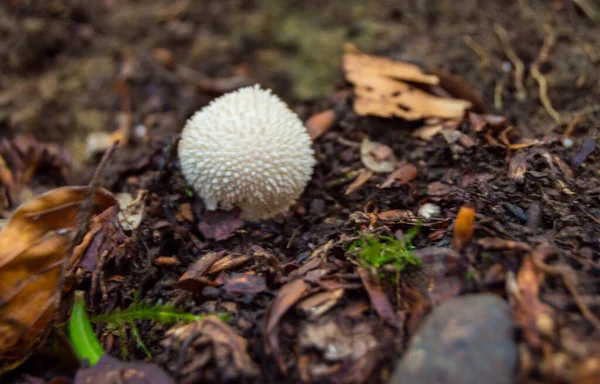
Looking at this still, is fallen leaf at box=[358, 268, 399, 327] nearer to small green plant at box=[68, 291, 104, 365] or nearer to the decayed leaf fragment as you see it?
small green plant at box=[68, 291, 104, 365]

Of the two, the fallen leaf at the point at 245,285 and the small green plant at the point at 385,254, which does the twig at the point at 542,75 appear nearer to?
the small green plant at the point at 385,254

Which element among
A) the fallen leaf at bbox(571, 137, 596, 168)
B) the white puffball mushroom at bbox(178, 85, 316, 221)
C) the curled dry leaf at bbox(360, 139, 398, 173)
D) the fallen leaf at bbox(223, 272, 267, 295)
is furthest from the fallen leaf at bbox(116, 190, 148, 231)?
the fallen leaf at bbox(571, 137, 596, 168)

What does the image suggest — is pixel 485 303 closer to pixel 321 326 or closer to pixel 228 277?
pixel 321 326

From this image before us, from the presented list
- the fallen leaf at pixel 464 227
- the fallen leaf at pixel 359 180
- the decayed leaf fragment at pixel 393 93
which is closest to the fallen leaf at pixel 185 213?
the fallen leaf at pixel 359 180

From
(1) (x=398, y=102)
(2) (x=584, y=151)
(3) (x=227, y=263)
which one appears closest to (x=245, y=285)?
(3) (x=227, y=263)

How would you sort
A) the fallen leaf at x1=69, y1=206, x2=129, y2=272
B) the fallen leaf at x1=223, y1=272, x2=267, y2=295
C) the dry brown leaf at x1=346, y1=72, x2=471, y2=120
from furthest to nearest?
1. the dry brown leaf at x1=346, y1=72, x2=471, y2=120
2. the fallen leaf at x1=69, y1=206, x2=129, y2=272
3. the fallen leaf at x1=223, y1=272, x2=267, y2=295

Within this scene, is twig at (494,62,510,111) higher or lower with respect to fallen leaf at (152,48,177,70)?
higher
